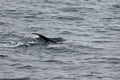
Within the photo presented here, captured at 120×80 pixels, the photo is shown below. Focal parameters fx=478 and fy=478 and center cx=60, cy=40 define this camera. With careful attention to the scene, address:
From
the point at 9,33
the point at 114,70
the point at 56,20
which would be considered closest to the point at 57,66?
the point at 114,70

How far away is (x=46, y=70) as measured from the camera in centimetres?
1830

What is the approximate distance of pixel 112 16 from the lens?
30.7m

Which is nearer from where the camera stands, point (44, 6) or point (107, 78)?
point (107, 78)

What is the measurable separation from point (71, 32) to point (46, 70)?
7701 mm

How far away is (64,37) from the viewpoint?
2414cm

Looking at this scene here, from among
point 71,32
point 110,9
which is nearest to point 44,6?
point 110,9

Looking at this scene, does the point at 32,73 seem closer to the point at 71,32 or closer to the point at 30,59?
the point at 30,59

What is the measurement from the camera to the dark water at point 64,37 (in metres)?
18.2

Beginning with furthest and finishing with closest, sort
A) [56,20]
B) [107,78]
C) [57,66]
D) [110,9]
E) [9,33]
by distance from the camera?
[110,9] → [56,20] → [9,33] → [57,66] → [107,78]

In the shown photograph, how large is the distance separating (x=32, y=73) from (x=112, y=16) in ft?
45.3

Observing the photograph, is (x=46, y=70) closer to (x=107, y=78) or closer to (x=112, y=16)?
(x=107, y=78)

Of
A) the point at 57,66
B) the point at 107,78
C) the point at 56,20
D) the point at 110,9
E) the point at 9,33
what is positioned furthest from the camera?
the point at 110,9

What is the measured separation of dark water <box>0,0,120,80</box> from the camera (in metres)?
18.2

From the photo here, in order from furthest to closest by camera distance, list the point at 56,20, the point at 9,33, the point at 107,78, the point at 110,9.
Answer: the point at 110,9 < the point at 56,20 < the point at 9,33 < the point at 107,78
